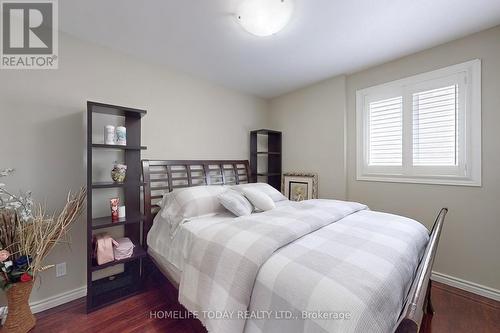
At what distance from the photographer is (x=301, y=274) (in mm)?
1021

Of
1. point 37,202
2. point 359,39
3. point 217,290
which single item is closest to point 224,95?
point 359,39

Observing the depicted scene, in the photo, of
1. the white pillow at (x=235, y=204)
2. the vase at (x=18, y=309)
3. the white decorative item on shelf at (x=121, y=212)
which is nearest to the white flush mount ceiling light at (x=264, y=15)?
the white pillow at (x=235, y=204)

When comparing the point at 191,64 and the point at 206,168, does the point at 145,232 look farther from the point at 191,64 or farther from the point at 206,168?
the point at 191,64

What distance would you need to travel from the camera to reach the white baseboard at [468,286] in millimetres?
1968

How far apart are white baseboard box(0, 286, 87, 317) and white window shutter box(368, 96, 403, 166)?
3.51m

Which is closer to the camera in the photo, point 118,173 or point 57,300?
point 57,300

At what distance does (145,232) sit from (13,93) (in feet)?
5.40

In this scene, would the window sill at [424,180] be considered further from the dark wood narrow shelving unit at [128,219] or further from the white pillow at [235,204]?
the dark wood narrow shelving unit at [128,219]

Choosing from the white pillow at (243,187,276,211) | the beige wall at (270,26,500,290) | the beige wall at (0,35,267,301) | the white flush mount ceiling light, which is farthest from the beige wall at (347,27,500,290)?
the beige wall at (0,35,267,301)

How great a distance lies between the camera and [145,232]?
2299 millimetres

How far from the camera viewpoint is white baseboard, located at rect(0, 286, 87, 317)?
71.5 inches

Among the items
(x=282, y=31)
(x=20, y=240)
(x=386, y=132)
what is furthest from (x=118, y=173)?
(x=386, y=132)

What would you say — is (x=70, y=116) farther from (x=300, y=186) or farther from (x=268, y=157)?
(x=300, y=186)

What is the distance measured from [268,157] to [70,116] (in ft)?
9.20
